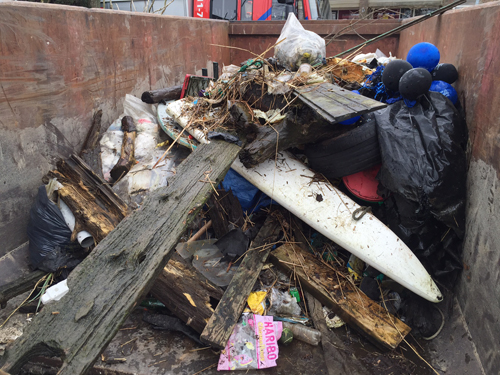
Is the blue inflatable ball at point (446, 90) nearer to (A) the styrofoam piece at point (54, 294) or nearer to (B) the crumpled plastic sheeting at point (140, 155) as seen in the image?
(B) the crumpled plastic sheeting at point (140, 155)

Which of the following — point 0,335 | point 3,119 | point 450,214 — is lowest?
point 0,335

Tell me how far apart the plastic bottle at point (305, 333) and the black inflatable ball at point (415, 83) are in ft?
6.29

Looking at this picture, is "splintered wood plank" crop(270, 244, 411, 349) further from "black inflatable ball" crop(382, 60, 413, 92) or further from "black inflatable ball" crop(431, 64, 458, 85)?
"black inflatable ball" crop(431, 64, 458, 85)

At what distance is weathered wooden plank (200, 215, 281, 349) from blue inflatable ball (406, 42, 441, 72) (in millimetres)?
1975

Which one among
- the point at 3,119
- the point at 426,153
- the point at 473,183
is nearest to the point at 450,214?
the point at 473,183

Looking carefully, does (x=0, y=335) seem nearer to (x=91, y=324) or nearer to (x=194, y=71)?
(x=91, y=324)

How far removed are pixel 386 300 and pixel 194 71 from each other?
496 centimetres

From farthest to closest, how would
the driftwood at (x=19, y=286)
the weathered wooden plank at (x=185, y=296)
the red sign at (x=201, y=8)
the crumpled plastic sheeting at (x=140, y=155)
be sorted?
the red sign at (x=201, y=8), the crumpled plastic sheeting at (x=140, y=155), the driftwood at (x=19, y=286), the weathered wooden plank at (x=185, y=296)

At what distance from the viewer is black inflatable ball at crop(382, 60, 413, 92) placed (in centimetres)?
290

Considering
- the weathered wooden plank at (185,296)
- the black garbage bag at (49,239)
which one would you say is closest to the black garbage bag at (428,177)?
the weathered wooden plank at (185,296)

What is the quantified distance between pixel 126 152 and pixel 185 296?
2.00 m

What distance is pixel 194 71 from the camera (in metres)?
6.04

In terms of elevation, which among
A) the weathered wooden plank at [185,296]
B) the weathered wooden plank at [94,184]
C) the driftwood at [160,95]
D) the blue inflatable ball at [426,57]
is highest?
the blue inflatable ball at [426,57]

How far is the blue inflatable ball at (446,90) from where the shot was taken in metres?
2.74
